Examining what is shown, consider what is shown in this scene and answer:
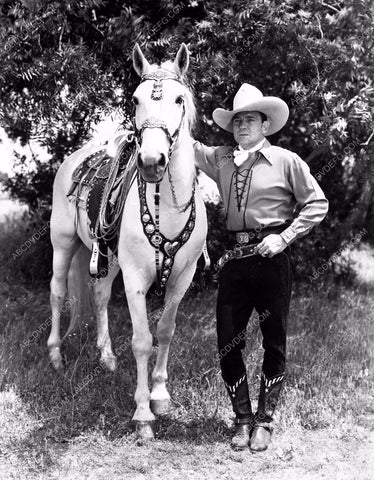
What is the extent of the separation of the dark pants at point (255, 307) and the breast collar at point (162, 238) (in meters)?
0.34

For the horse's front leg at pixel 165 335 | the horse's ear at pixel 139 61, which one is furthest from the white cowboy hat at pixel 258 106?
the horse's front leg at pixel 165 335

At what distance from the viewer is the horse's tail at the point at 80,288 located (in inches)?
199

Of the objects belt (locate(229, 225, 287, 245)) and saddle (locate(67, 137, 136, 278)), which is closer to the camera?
belt (locate(229, 225, 287, 245))

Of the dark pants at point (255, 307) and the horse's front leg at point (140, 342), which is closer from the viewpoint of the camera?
the dark pants at point (255, 307)

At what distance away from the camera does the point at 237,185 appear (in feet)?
11.8

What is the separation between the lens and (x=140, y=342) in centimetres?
380

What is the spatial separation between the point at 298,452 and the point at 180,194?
1.79 metres

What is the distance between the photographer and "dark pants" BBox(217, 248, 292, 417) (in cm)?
354

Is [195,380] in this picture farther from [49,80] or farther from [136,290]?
[49,80]

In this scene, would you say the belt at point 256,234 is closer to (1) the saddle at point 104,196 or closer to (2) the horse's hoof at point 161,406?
(1) the saddle at point 104,196

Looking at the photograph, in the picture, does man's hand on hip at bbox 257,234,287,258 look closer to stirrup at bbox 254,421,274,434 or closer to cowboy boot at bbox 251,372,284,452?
cowboy boot at bbox 251,372,284,452

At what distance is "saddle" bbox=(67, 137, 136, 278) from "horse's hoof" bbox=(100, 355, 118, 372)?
77 centimetres

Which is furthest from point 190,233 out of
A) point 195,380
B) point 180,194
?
point 195,380

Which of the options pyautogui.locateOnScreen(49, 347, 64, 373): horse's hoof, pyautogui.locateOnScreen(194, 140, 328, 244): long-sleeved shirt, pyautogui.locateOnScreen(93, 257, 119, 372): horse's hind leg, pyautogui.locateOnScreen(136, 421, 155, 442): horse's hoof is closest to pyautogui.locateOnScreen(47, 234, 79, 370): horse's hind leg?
pyautogui.locateOnScreen(49, 347, 64, 373): horse's hoof
